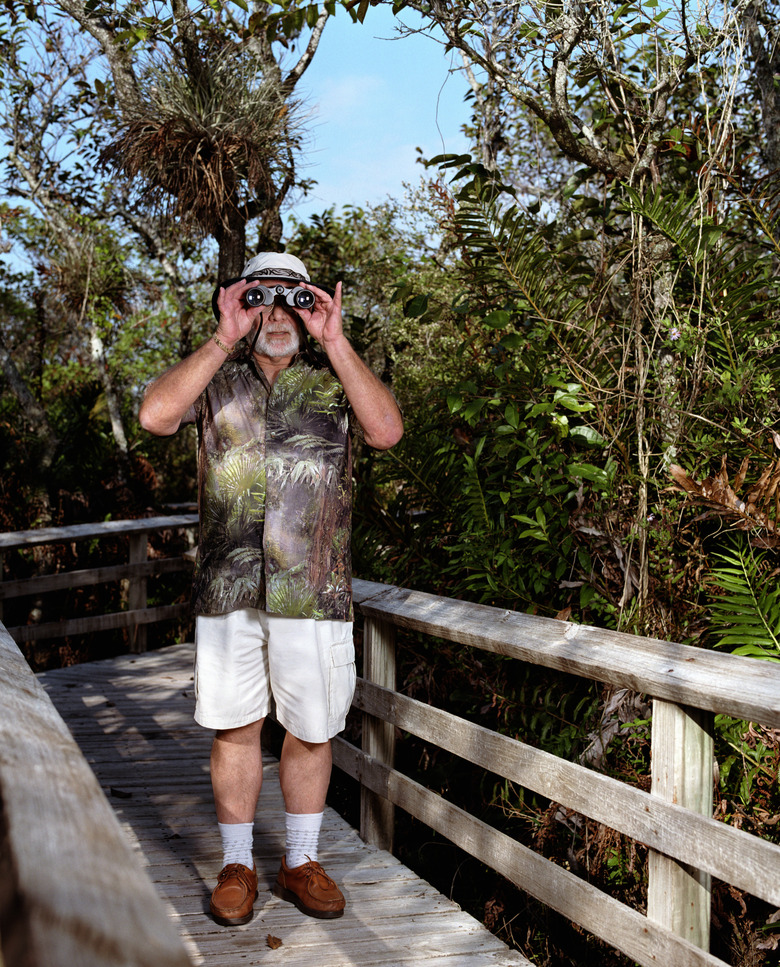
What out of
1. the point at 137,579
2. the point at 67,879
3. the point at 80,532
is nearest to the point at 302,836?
the point at 67,879

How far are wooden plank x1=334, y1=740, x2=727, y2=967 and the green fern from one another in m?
0.83

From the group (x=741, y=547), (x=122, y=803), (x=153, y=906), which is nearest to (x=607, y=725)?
(x=741, y=547)

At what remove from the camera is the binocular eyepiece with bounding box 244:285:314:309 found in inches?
103

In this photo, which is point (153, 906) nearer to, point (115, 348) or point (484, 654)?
point (484, 654)

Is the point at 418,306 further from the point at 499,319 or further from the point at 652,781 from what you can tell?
the point at 652,781

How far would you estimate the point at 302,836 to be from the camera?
9.33ft

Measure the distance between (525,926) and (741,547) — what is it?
1972 mm

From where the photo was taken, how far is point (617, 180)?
11.6 feet

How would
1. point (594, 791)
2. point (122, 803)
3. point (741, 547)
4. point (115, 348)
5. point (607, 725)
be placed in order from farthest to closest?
point (115, 348), point (122, 803), point (607, 725), point (741, 547), point (594, 791)

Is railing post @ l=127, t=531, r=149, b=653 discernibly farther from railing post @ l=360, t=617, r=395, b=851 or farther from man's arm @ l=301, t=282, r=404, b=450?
man's arm @ l=301, t=282, r=404, b=450

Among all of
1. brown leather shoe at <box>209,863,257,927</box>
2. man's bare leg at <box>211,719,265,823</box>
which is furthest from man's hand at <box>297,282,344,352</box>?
brown leather shoe at <box>209,863,257,927</box>

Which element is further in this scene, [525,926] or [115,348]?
[115,348]

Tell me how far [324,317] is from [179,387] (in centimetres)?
44

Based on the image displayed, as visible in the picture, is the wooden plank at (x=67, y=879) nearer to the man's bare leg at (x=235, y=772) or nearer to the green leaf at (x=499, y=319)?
the man's bare leg at (x=235, y=772)
